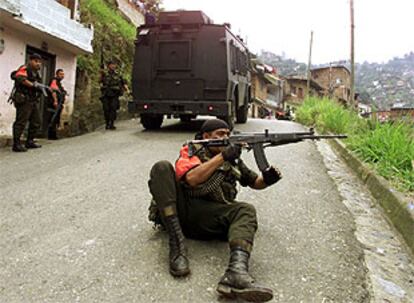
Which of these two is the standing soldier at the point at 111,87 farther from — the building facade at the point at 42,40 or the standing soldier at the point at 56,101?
the standing soldier at the point at 56,101

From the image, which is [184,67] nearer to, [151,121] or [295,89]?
[151,121]

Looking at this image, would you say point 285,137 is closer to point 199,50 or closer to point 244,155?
point 244,155

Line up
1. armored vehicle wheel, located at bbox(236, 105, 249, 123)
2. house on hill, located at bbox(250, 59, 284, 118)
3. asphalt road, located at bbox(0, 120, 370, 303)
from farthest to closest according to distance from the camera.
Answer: house on hill, located at bbox(250, 59, 284, 118) → armored vehicle wheel, located at bbox(236, 105, 249, 123) → asphalt road, located at bbox(0, 120, 370, 303)

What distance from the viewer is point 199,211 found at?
10.1 feet

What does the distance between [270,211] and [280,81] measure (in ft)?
132

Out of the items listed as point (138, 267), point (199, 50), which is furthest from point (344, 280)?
point (199, 50)

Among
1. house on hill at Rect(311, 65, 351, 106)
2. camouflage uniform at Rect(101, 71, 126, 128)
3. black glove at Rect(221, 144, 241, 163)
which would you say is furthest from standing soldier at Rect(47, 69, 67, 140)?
house on hill at Rect(311, 65, 351, 106)

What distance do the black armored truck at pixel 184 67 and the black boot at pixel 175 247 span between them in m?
6.18

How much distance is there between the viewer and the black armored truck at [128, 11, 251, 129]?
9000mm

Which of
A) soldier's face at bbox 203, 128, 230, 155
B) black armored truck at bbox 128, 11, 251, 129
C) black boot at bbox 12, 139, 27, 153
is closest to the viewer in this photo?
soldier's face at bbox 203, 128, 230, 155

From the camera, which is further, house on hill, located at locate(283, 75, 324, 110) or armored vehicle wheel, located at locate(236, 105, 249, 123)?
house on hill, located at locate(283, 75, 324, 110)

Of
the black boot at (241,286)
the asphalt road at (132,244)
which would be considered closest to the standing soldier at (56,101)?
the asphalt road at (132,244)

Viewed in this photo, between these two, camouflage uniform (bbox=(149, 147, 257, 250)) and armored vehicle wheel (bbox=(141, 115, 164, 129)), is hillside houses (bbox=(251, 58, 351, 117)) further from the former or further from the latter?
camouflage uniform (bbox=(149, 147, 257, 250))

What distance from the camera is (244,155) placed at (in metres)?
7.02
